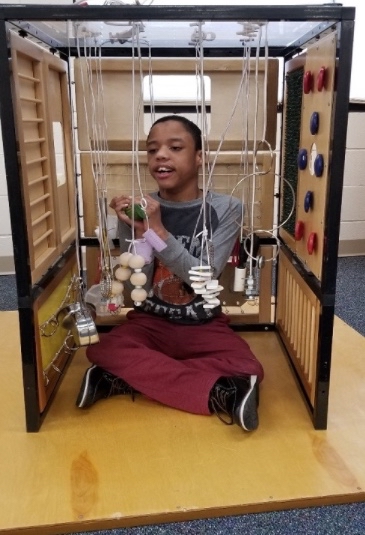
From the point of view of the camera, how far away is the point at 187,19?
2.71ft

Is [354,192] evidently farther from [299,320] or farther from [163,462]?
[163,462]

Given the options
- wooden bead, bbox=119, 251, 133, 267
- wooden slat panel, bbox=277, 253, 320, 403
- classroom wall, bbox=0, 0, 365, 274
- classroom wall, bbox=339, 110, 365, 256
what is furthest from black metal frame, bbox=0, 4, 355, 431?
classroom wall, bbox=339, 110, 365, 256

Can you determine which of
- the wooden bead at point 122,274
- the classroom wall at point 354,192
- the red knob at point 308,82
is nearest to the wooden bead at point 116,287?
the wooden bead at point 122,274

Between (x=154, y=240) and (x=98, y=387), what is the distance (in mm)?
303

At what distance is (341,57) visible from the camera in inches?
32.1

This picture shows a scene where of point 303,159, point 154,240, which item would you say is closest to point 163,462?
point 154,240

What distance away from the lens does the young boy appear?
1.01 metres

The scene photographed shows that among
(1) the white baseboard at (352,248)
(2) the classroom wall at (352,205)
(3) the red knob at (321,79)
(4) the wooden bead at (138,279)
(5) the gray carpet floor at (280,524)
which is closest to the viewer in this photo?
(5) the gray carpet floor at (280,524)

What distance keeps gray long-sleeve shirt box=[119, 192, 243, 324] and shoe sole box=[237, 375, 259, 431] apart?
248mm

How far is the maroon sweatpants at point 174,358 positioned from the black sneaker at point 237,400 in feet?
0.06

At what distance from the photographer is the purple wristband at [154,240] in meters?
1.03

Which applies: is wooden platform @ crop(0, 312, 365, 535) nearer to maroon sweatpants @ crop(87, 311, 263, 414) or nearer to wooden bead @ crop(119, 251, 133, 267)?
maroon sweatpants @ crop(87, 311, 263, 414)

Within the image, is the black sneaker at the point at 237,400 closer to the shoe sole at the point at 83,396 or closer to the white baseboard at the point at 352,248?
the shoe sole at the point at 83,396

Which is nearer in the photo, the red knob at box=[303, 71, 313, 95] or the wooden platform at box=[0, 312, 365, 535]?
the wooden platform at box=[0, 312, 365, 535]
